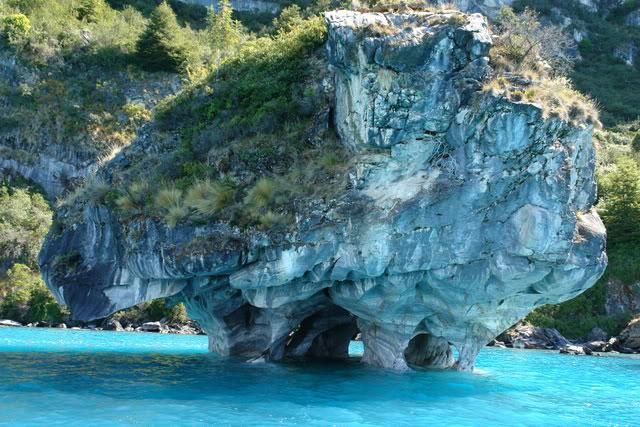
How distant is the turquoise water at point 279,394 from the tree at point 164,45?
4417cm

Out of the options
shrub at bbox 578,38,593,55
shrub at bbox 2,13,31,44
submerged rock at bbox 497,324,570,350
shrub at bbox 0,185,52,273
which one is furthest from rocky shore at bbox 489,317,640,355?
shrub at bbox 578,38,593,55

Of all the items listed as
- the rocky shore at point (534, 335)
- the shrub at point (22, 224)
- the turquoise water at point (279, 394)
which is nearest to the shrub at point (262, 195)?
the turquoise water at point (279, 394)

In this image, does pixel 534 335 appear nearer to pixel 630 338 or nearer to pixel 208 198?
pixel 630 338

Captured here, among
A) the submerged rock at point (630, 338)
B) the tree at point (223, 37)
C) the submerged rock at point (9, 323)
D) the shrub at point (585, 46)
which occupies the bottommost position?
the submerged rock at point (9, 323)

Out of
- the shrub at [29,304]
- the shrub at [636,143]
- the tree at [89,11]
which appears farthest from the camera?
the tree at [89,11]

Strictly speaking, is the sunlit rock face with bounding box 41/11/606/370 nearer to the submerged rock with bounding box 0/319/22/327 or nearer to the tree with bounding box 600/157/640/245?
the submerged rock with bounding box 0/319/22/327

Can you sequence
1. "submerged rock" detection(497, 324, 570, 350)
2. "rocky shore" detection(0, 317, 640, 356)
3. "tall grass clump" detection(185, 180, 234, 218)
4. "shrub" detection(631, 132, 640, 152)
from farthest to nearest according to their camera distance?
"shrub" detection(631, 132, 640, 152)
"submerged rock" detection(497, 324, 570, 350)
"rocky shore" detection(0, 317, 640, 356)
"tall grass clump" detection(185, 180, 234, 218)

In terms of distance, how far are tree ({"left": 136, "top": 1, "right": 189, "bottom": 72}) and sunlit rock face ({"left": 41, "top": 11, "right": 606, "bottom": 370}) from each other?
46358 mm

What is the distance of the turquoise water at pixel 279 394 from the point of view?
1283 centimetres

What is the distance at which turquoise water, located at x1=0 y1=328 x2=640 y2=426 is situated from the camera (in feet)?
42.1

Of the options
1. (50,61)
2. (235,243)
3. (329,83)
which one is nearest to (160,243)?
(235,243)

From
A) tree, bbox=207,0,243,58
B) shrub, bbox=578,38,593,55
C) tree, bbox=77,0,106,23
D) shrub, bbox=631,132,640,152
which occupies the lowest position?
shrub, bbox=631,132,640,152

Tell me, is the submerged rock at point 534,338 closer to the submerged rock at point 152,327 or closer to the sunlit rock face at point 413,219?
the sunlit rock face at point 413,219

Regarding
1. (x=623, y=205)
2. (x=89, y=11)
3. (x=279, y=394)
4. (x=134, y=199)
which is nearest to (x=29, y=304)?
(x=134, y=199)
